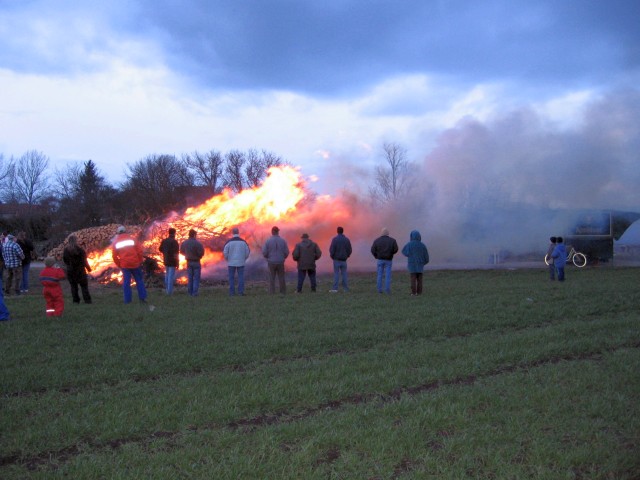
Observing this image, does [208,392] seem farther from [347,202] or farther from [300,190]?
[347,202]

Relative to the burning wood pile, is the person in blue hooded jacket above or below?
below

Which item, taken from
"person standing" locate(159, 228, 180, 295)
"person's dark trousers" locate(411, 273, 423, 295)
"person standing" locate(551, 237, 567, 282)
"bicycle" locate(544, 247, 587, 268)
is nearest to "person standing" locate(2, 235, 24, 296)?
"person standing" locate(159, 228, 180, 295)

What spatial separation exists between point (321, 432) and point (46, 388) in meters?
3.37

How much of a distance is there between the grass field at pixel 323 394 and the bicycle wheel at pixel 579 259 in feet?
53.1

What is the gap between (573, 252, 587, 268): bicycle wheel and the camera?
26391 mm

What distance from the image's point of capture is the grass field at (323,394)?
417 cm

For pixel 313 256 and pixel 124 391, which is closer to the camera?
pixel 124 391

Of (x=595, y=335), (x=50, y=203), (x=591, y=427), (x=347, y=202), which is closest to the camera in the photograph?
(x=591, y=427)

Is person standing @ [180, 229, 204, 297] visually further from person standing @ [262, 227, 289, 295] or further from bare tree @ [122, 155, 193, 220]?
bare tree @ [122, 155, 193, 220]

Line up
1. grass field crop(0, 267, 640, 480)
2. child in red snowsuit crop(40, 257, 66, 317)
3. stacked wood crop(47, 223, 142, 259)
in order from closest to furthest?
grass field crop(0, 267, 640, 480) < child in red snowsuit crop(40, 257, 66, 317) < stacked wood crop(47, 223, 142, 259)

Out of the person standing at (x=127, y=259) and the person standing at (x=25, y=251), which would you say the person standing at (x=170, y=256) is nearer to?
the person standing at (x=127, y=259)

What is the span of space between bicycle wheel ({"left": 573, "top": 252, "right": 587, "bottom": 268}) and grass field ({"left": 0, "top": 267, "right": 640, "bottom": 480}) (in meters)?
16.2

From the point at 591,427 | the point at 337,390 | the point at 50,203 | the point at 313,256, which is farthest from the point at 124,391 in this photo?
the point at 50,203

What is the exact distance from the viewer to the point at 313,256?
51.8 ft
